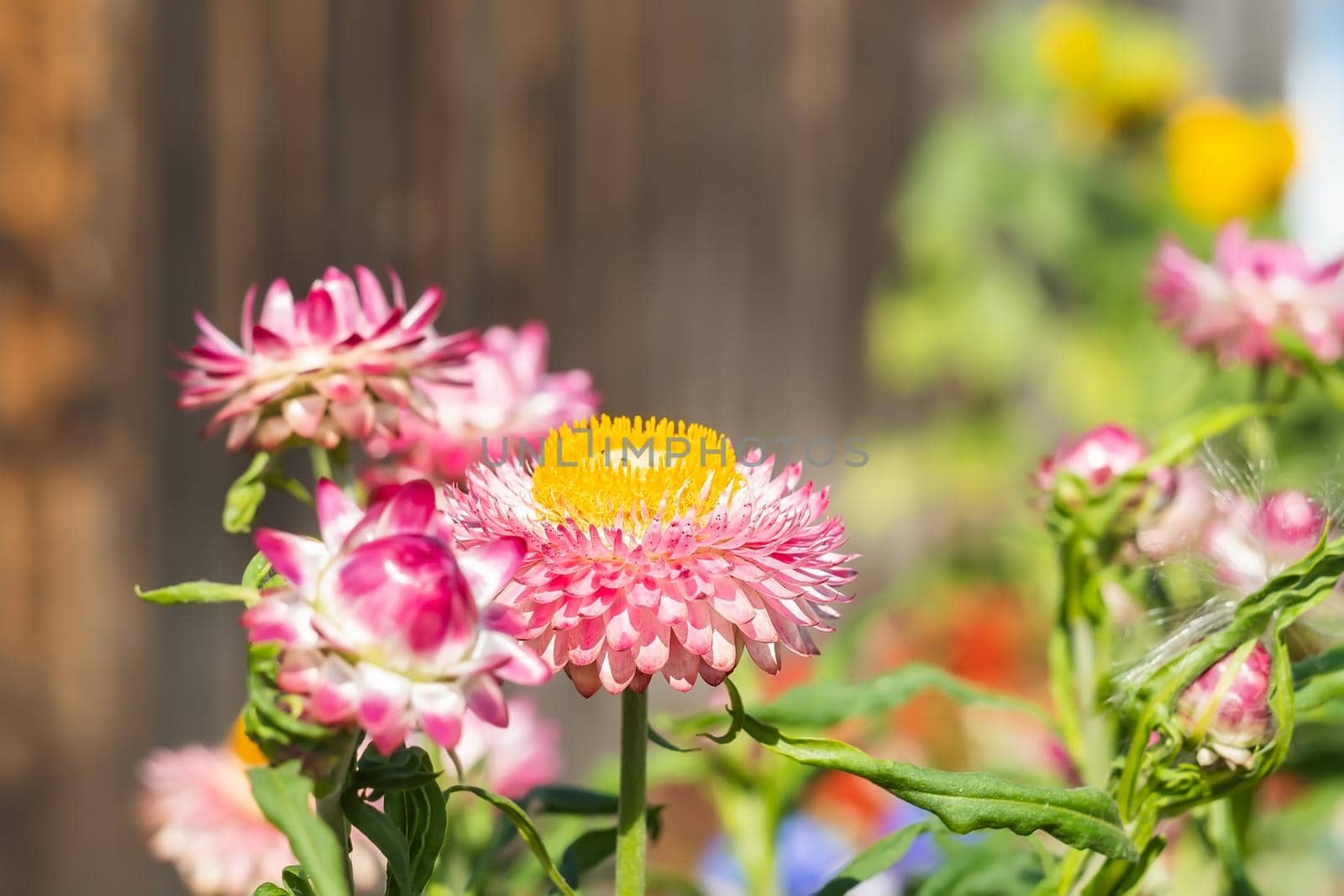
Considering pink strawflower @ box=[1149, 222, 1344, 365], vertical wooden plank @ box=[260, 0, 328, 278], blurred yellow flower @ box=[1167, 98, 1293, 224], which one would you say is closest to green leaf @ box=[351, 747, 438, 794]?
pink strawflower @ box=[1149, 222, 1344, 365]

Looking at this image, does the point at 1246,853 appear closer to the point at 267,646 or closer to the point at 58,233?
the point at 267,646

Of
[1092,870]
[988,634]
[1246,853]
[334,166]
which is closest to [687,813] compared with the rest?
[988,634]

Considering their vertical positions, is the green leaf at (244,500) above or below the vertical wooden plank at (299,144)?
below

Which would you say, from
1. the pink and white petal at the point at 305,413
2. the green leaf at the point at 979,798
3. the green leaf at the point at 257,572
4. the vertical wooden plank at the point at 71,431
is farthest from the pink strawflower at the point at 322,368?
the vertical wooden plank at the point at 71,431

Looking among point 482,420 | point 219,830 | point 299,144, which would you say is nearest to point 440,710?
point 482,420

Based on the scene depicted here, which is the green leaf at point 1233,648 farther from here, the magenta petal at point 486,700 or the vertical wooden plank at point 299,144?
the vertical wooden plank at point 299,144

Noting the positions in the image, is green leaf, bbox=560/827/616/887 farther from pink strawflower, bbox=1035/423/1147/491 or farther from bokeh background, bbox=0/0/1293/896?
bokeh background, bbox=0/0/1293/896
